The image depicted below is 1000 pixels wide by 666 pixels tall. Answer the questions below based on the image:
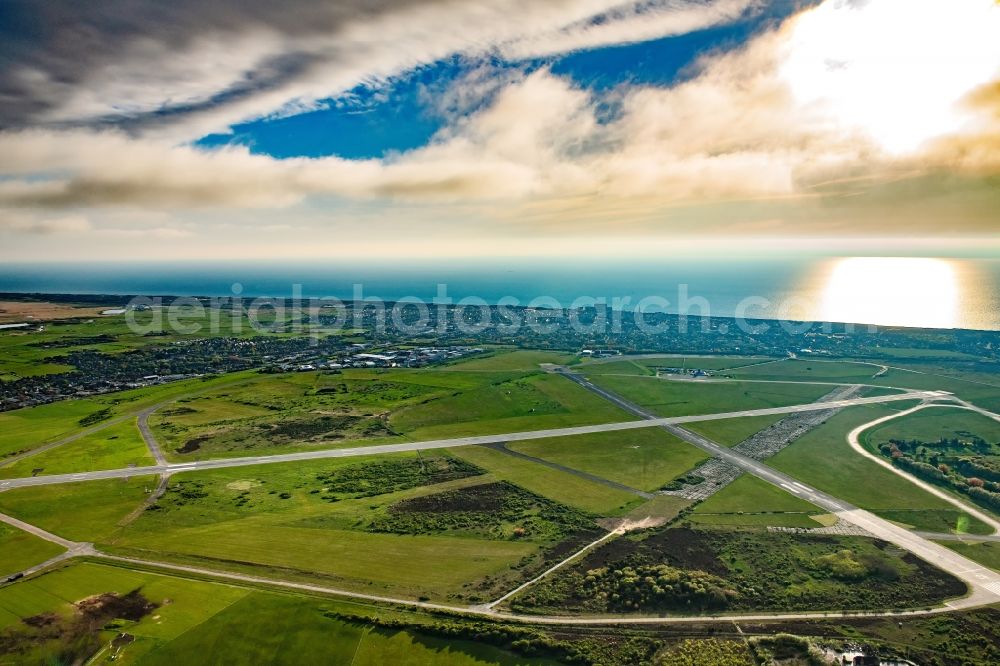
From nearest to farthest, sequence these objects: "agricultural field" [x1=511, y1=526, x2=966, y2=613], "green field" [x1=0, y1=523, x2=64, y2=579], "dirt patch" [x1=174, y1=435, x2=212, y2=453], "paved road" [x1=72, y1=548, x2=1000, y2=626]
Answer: "paved road" [x1=72, y1=548, x2=1000, y2=626] → "agricultural field" [x1=511, y1=526, x2=966, y2=613] → "green field" [x1=0, y1=523, x2=64, y2=579] → "dirt patch" [x1=174, y1=435, x2=212, y2=453]

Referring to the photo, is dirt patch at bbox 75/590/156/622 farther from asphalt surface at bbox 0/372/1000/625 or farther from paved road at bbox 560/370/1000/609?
paved road at bbox 560/370/1000/609

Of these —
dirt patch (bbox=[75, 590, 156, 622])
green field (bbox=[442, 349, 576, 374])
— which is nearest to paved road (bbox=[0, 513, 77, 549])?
dirt patch (bbox=[75, 590, 156, 622])

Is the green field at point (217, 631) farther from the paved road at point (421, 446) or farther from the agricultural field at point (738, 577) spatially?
the paved road at point (421, 446)

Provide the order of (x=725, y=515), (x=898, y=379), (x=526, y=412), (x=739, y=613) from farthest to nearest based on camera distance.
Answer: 1. (x=898, y=379)
2. (x=526, y=412)
3. (x=725, y=515)
4. (x=739, y=613)

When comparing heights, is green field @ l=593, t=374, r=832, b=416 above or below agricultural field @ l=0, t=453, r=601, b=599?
above

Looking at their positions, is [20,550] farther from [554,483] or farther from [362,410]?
[554,483]

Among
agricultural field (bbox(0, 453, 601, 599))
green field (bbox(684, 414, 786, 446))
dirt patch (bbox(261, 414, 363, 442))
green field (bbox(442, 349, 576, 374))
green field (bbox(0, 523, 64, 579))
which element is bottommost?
green field (bbox(0, 523, 64, 579))

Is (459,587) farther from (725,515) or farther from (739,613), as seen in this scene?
(725,515)

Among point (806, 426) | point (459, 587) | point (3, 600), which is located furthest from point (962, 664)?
point (3, 600)
